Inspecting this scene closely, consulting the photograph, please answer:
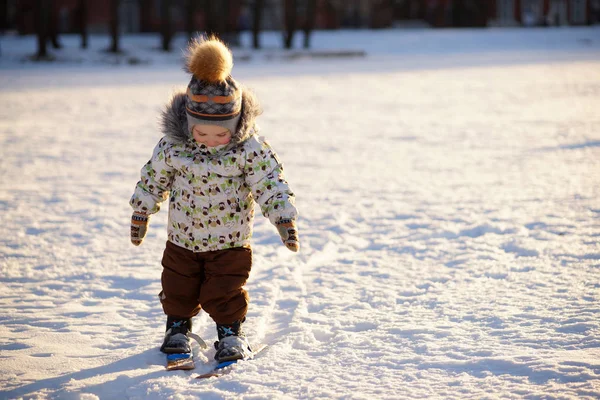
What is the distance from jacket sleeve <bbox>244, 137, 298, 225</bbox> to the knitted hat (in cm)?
15

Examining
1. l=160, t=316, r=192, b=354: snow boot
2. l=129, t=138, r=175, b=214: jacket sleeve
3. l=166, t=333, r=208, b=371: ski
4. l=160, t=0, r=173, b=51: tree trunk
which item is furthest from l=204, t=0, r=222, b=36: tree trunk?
l=166, t=333, r=208, b=371: ski

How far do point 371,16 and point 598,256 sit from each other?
119 feet

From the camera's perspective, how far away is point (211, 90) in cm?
307

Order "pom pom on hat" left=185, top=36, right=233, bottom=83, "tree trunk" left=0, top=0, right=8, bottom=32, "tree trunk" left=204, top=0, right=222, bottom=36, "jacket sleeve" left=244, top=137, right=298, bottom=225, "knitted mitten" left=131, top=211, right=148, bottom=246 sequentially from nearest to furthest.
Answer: "pom pom on hat" left=185, top=36, right=233, bottom=83 < "jacket sleeve" left=244, top=137, right=298, bottom=225 < "knitted mitten" left=131, top=211, right=148, bottom=246 < "tree trunk" left=204, top=0, right=222, bottom=36 < "tree trunk" left=0, top=0, right=8, bottom=32

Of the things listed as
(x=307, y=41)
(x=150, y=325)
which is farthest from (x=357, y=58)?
(x=150, y=325)

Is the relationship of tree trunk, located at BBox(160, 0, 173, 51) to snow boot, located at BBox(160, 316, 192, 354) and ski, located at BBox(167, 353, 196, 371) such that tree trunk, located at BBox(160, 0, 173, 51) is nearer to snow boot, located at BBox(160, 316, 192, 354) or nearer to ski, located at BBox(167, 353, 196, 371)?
snow boot, located at BBox(160, 316, 192, 354)

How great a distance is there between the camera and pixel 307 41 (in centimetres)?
2962

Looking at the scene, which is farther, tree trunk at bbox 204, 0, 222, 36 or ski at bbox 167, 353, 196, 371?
tree trunk at bbox 204, 0, 222, 36

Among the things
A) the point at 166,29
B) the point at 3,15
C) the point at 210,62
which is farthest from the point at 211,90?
the point at 3,15

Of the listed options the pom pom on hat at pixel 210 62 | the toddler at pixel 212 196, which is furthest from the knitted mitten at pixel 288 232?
the pom pom on hat at pixel 210 62

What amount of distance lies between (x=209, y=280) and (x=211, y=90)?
2.72ft

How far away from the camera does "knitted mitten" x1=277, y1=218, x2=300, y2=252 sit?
307cm

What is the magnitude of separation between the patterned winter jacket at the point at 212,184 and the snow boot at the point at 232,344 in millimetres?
369

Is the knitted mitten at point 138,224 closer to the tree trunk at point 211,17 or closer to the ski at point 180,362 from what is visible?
the ski at point 180,362
